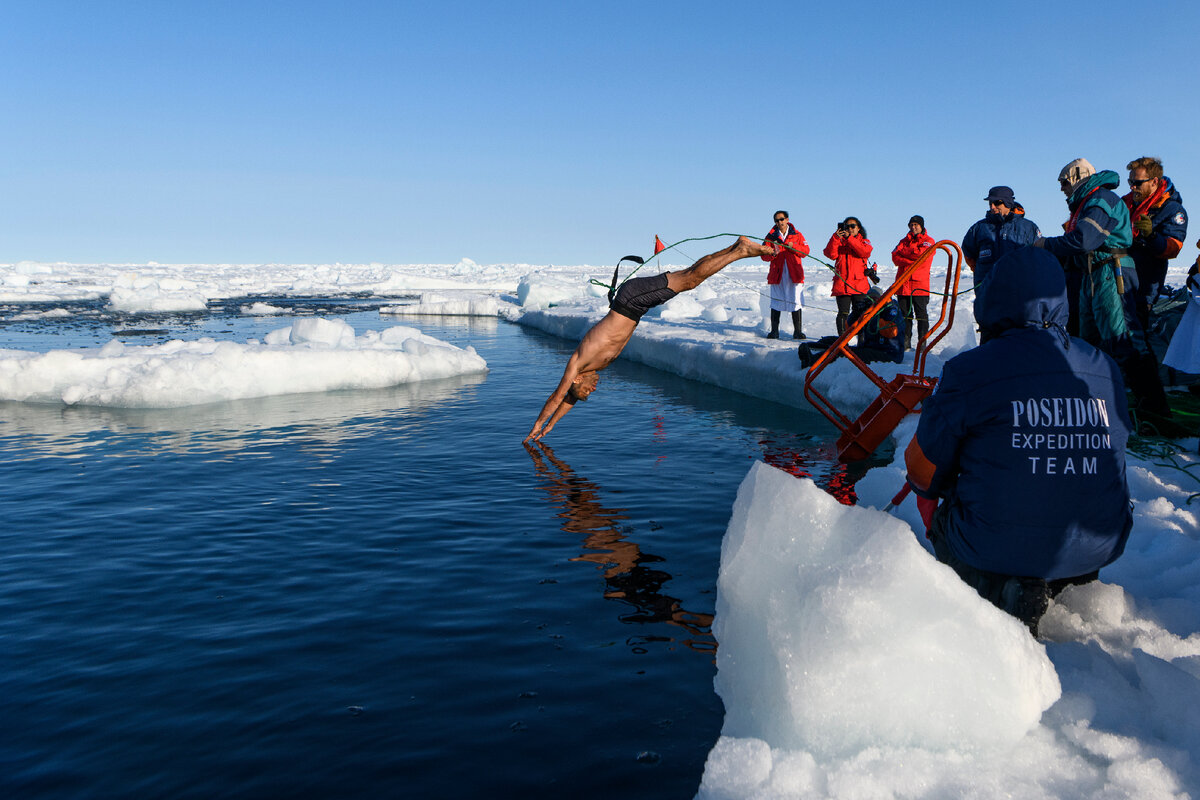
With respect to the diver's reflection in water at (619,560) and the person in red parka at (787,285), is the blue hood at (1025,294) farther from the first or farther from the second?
the person in red parka at (787,285)

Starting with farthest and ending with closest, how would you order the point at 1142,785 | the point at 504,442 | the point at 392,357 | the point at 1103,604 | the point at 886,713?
the point at 392,357, the point at 504,442, the point at 1103,604, the point at 886,713, the point at 1142,785

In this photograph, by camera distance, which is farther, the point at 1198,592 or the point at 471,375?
the point at 471,375

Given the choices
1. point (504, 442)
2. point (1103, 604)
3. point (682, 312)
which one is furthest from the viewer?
point (682, 312)

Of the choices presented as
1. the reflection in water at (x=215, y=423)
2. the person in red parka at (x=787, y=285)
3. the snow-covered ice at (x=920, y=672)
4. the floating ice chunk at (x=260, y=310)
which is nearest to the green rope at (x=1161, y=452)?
the snow-covered ice at (x=920, y=672)

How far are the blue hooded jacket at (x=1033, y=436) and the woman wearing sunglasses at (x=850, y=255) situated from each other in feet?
27.7

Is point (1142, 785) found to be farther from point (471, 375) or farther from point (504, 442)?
point (471, 375)

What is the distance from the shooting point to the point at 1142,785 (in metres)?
2.40

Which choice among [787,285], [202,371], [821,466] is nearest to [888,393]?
[821,466]

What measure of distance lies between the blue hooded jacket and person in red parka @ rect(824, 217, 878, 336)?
8.42m

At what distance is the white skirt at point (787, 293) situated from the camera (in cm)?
1355

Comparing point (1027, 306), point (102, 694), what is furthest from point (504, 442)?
point (1027, 306)

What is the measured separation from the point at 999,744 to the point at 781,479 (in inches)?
43.1

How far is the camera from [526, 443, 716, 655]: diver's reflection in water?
14.8 ft

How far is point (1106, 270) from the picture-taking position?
6.71m
